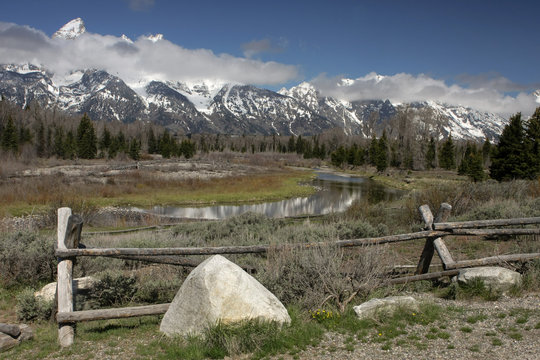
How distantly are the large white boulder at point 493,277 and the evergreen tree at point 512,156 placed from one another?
31.0m

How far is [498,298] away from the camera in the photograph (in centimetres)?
662

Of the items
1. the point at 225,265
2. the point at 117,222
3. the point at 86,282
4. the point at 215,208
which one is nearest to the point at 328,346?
the point at 225,265

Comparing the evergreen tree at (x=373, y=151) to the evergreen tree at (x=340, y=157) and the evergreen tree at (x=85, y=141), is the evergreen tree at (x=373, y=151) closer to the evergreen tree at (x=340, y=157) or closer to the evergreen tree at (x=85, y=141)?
the evergreen tree at (x=340, y=157)

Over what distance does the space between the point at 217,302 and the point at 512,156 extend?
36952mm

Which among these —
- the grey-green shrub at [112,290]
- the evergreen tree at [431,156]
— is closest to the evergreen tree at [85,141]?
the evergreen tree at [431,156]

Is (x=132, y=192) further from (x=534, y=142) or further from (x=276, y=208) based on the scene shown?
(x=534, y=142)

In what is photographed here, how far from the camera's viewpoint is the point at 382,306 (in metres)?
5.94

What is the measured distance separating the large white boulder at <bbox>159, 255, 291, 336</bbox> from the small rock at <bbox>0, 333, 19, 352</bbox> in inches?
84.8

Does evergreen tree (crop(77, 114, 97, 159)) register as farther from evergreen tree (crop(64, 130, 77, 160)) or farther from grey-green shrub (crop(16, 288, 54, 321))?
grey-green shrub (crop(16, 288, 54, 321))

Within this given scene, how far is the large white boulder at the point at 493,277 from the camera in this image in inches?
268

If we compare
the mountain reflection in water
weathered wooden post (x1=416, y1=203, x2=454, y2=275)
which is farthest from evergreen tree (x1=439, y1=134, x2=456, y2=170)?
weathered wooden post (x1=416, y1=203, x2=454, y2=275)

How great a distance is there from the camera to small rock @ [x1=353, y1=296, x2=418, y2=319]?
5.89 m

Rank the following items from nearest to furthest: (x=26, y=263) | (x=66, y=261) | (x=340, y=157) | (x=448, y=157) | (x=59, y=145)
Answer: (x=66, y=261), (x=26, y=263), (x=448, y=157), (x=59, y=145), (x=340, y=157)

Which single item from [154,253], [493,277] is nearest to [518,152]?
[493,277]
